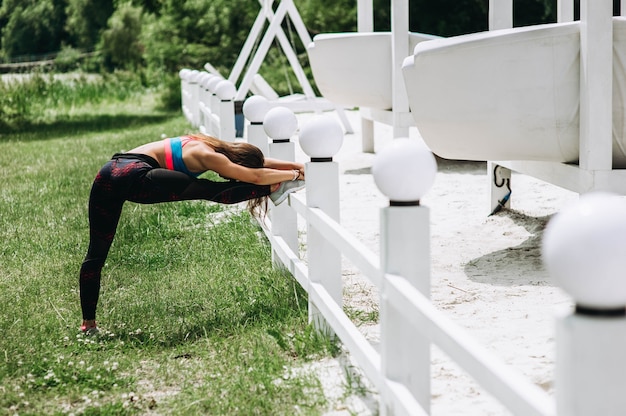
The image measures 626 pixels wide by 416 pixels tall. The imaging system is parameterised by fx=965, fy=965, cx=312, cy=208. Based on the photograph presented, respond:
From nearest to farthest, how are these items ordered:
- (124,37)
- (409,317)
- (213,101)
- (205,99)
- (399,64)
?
(409,317) → (399,64) → (213,101) → (205,99) → (124,37)

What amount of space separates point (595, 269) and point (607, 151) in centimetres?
310

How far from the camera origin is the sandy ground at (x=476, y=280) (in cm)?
325

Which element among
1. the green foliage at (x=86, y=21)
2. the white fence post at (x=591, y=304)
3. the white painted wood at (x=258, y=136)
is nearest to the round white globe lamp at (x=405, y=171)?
the white fence post at (x=591, y=304)

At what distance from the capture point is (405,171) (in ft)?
7.98

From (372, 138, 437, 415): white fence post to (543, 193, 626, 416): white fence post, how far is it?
0.85 meters

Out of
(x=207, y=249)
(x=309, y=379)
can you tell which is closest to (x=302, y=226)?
(x=207, y=249)

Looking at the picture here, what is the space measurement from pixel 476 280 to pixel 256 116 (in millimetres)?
1685

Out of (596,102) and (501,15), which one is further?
(501,15)

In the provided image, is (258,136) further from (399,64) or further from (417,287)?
(417,287)

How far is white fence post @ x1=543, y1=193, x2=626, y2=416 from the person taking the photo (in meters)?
1.51

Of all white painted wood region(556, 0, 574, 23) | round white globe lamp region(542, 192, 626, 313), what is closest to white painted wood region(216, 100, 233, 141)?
white painted wood region(556, 0, 574, 23)

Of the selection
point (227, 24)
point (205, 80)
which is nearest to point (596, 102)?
point (205, 80)

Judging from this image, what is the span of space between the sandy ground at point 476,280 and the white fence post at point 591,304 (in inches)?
13.0

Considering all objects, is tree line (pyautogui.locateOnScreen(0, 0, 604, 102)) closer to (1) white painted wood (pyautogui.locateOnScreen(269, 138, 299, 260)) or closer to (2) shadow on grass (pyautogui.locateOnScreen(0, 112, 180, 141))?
(2) shadow on grass (pyautogui.locateOnScreen(0, 112, 180, 141))
